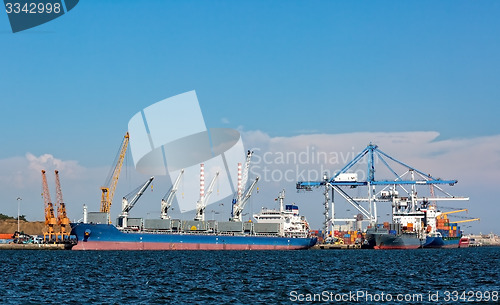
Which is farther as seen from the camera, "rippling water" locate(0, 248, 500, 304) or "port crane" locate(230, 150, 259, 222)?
"port crane" locate(230, 150, 259, 222)

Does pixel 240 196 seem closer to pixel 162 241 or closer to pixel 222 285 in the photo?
pixel 162 241

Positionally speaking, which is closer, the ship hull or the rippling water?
the rippling water

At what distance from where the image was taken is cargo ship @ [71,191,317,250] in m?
115

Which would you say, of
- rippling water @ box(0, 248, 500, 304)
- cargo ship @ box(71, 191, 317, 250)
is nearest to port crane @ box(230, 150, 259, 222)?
cargo ship @ box(71, 191, 317, 250)

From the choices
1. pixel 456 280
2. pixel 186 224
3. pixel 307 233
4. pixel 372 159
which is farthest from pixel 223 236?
pixel 456 280

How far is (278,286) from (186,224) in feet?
293

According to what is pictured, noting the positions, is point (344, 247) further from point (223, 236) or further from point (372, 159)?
point (223, 236)

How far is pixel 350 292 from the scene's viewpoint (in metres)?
40.7

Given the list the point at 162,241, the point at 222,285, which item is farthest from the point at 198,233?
the point at 222,285

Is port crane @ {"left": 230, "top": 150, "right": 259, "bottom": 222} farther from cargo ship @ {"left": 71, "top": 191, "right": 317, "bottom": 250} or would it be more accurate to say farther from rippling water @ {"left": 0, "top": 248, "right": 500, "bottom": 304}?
rippling water @ {"left": 0, "top": 248, "right": 500, "bottom": 304}

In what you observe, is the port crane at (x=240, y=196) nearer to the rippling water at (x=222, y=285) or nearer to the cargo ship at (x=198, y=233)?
the cargo ship at (x=198, y=233)

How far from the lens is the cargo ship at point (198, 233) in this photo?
376 ft

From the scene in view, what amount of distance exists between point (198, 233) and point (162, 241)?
1088 cm

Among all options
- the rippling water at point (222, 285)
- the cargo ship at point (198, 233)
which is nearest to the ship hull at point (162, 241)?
the cargo ship at point (198, 233)
